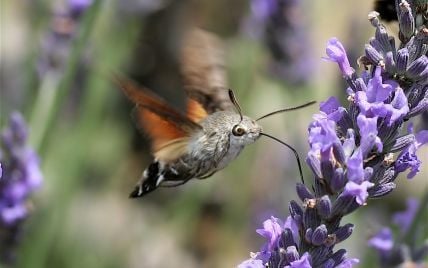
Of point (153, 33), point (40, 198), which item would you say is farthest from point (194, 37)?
point (153, 33)

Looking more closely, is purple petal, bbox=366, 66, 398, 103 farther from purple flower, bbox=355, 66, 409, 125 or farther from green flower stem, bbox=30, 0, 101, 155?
green flower stem, bbox=30, 0, 101, 155

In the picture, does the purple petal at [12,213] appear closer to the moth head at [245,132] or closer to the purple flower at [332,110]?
the moth head at [245,132]

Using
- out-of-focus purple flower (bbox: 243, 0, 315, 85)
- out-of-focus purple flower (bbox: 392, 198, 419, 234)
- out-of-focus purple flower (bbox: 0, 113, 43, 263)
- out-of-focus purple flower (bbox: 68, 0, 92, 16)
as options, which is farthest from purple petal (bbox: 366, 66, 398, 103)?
out-of-focus purple flower (bbox: 243, 0, 315, 85)

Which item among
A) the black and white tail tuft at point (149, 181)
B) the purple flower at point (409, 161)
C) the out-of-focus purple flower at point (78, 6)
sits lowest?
the black and white tail tuft at point (149, 181)

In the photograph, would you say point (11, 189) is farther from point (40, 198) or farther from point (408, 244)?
point (40, 198)

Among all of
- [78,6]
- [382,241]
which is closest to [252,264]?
[382,241]

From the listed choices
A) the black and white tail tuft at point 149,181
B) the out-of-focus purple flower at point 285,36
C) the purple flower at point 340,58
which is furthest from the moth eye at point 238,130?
the out-of-focus purple flower at point 285,36
